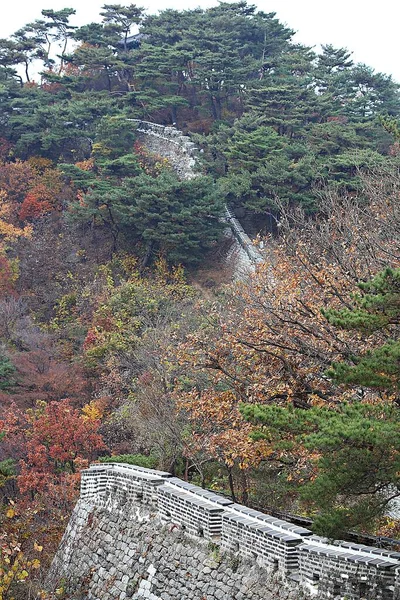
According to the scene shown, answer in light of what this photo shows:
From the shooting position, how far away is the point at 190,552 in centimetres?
1327

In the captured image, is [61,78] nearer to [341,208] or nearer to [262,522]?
[341,208]

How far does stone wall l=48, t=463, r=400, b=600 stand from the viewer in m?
10.6

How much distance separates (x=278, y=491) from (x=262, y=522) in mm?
4948

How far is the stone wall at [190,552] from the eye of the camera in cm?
1065

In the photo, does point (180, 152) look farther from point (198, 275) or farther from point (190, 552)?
point (190, 552)

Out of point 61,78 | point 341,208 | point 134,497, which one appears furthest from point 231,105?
point 134,497

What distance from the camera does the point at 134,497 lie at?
1548 cm

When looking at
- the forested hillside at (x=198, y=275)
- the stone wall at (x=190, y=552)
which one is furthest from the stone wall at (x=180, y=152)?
the stone wall at (x=190, y=552)

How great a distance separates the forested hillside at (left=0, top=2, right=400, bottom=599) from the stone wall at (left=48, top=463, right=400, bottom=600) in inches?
23.3

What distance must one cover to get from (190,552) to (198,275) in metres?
24.9

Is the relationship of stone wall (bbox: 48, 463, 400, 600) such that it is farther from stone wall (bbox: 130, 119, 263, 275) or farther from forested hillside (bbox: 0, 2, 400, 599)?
stone wall (bbox: 130, 119, 263, 275)

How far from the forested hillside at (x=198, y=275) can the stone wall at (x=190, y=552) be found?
0.59 meters

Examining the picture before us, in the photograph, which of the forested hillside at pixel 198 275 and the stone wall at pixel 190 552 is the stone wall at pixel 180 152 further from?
the stone wall at pixel 190 552

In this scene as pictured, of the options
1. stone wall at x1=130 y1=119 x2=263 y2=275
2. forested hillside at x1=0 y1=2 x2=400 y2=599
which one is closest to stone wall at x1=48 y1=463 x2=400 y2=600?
forested hillside at x1=0 y1=2 x2=400 y2=599
